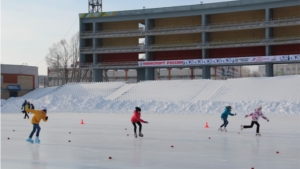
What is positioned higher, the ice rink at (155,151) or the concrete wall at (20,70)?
the concrete wall at (20,70)

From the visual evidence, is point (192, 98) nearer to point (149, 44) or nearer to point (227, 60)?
point (227, 60)

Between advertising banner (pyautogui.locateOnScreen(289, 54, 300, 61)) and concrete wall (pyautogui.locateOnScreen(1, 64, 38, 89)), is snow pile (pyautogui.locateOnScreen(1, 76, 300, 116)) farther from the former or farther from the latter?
concrete wall (pyautogui.locateOnScreen(1, 64, 38, 89))

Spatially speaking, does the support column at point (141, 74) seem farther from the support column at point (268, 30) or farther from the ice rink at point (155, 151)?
the ice rink at point (155, 151)

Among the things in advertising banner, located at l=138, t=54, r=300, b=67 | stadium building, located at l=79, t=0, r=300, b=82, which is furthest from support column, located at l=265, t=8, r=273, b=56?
advertising banner, located at l=138, t=54, r=300, b=67

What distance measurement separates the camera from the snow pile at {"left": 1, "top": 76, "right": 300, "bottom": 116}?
3803cm

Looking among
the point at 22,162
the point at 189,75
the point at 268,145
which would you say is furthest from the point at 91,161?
the point at 189,75

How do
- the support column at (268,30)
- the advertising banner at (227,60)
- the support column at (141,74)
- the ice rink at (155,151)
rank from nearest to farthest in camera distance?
the ice rink at (155,151), the advertising banner at (227,60), the support column at (268,30), the support column at (141,74)

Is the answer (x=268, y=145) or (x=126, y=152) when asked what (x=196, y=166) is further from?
(x=268, y=145)

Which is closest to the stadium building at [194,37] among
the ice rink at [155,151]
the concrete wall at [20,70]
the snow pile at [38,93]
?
the concrete wall at [20,70]

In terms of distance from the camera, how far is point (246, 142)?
54.1 feet

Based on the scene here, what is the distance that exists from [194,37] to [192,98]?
2403cm

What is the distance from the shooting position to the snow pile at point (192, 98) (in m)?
38.0

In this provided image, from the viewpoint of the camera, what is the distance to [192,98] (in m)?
47.0

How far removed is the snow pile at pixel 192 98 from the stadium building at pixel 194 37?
13097 mm
